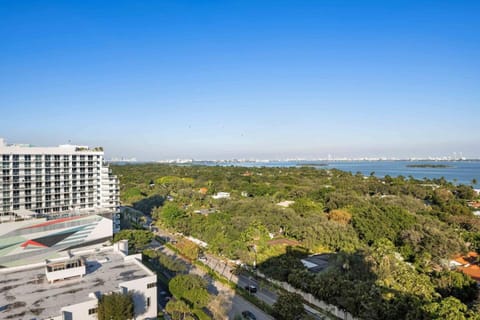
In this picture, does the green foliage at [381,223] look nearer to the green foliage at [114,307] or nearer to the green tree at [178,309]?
the green tree at [178,309]

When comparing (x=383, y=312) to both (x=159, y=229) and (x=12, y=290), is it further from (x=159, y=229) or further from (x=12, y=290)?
(x=159, y=229)

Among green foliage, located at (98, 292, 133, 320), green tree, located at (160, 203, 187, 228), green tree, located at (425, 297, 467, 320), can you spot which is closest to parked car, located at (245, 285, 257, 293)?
green foliage, located at (98, 292, 133, 320)

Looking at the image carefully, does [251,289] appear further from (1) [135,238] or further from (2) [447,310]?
(1) [135,238]

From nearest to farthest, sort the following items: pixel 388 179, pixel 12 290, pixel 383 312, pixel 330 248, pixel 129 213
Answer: pixel 383 312 < pixel 12 290 < pixel 330 248 < pixel 129 213 < pixel 388 179

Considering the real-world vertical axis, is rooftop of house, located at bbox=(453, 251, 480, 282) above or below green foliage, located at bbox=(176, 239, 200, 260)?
below

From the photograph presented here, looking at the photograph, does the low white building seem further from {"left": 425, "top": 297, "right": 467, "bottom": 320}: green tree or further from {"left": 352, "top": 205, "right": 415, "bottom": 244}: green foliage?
{"left": 352, "top": 205, "right": 415, "bottom": 244}: green foliage

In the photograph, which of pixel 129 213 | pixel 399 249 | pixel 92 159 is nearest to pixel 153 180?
pixel 129 213
